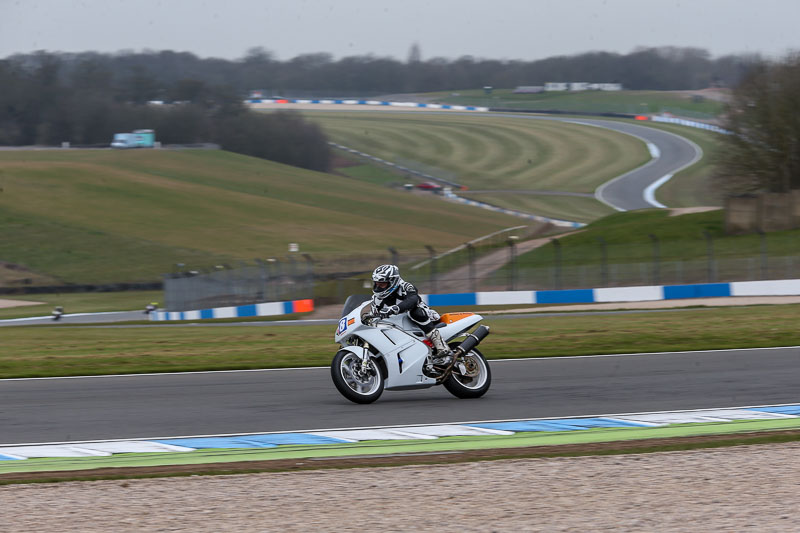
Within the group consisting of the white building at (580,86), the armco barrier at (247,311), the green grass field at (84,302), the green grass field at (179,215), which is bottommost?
the armco barrier at (247,311)

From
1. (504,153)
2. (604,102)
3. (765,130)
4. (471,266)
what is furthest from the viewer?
(604,102)

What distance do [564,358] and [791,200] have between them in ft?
119

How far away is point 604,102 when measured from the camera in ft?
551

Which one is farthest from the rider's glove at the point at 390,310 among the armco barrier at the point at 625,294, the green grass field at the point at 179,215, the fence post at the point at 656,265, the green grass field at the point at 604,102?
the green grass field at the point at 604,102

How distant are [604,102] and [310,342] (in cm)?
15289

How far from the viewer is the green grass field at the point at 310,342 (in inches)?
706

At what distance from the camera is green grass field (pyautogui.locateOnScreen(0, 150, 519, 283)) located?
68062mm

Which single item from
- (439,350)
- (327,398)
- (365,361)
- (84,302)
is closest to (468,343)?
(439,350)

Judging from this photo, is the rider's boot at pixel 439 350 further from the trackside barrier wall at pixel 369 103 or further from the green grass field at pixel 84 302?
the trackside barrier wall at pixel 369 103

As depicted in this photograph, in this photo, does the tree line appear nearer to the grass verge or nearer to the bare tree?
the bare tree

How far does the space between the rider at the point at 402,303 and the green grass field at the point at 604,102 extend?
145 meters

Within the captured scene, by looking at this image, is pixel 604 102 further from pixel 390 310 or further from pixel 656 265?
pixel 390 310

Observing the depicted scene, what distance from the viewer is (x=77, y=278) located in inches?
2489

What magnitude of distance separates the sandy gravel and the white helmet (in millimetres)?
3823
